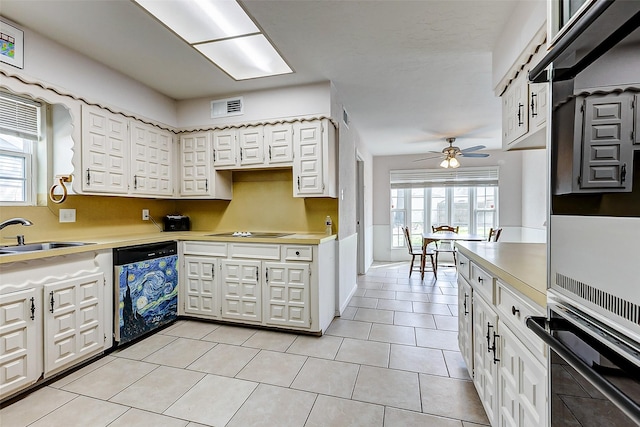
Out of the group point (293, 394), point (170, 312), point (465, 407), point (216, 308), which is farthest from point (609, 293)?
point (170, 312)

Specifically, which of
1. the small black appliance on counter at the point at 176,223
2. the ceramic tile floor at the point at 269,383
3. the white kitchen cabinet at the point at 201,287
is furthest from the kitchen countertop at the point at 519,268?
the small black appliance on counter at the point at 176,223

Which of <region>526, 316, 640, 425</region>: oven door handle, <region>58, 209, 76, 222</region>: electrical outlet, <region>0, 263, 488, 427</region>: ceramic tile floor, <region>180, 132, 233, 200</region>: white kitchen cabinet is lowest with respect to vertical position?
<region>0, 263, 488, 427</region>: ceramic tile floor

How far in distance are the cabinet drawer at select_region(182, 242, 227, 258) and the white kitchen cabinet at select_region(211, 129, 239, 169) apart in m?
0.91

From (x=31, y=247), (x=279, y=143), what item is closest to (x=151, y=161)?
(x=31, y=247)

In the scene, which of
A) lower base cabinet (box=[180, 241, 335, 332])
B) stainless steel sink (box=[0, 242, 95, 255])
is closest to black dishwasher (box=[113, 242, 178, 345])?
lower base cabinet (box=[180, 241, 335, 332])

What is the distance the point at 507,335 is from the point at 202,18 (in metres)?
2.62

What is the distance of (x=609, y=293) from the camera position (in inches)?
24.0

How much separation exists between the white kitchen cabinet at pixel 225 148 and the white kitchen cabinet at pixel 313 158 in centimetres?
73

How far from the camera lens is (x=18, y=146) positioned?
244 centimetres

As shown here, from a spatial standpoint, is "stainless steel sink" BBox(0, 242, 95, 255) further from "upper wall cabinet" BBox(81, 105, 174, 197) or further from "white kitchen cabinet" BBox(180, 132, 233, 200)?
"white kitchen cabinet" BBox(180, 132, 233, 200)

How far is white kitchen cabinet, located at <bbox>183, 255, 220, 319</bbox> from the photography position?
3.10 m

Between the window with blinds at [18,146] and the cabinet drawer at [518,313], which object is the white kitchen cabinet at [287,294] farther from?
the window with blinds at [18,146]

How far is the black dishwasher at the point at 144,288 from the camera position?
253cm

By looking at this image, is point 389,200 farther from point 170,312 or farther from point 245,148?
point 170,312
